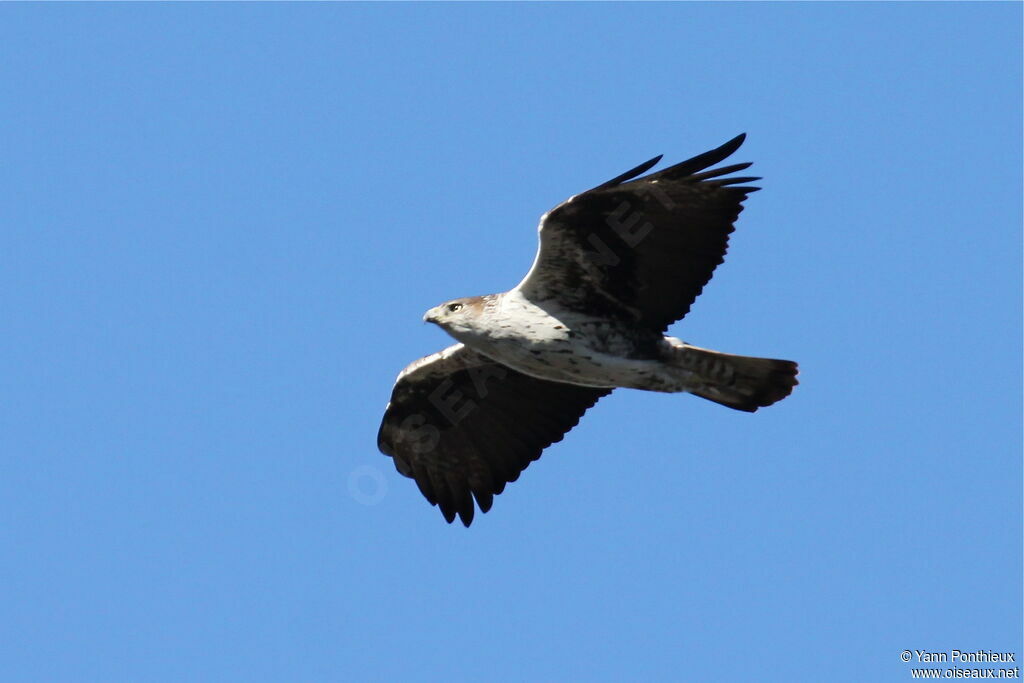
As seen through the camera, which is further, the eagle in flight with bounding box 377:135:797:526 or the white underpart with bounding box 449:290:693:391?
the white underpart with bounding box 449:290:693:391

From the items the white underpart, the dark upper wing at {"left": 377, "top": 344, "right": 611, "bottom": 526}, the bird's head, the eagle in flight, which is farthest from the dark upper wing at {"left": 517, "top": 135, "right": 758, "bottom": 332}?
the dark upper wing at {"left": 377, "top": 344, "right": 611, "bottom": 526}

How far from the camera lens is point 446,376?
1338cm

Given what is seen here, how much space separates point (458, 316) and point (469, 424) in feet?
6.44

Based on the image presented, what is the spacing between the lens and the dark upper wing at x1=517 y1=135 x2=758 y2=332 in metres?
11.5

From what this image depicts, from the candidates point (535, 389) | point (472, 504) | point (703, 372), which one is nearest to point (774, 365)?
point (703, 372)

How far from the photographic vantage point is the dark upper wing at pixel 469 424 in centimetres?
1338

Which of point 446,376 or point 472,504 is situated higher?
point 446,376

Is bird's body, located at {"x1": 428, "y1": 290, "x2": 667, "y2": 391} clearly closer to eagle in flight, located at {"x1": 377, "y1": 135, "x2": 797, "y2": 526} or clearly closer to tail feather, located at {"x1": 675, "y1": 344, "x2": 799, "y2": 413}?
eagle in flight, located at {"x1": 377, "y1": 135, "x2": 797, "y2": 526}

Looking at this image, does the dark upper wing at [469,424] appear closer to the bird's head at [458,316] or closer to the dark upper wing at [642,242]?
the bird's head at [458,316]

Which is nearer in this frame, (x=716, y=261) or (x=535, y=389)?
(x=716, y=261)

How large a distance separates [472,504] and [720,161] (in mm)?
4353

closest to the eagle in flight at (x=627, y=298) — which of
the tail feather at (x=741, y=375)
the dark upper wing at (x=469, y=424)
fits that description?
the tail feather at (x=741, y=375)

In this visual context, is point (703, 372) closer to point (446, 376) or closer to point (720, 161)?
point (720, 161)

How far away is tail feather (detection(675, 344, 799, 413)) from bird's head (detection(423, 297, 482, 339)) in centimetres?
176
